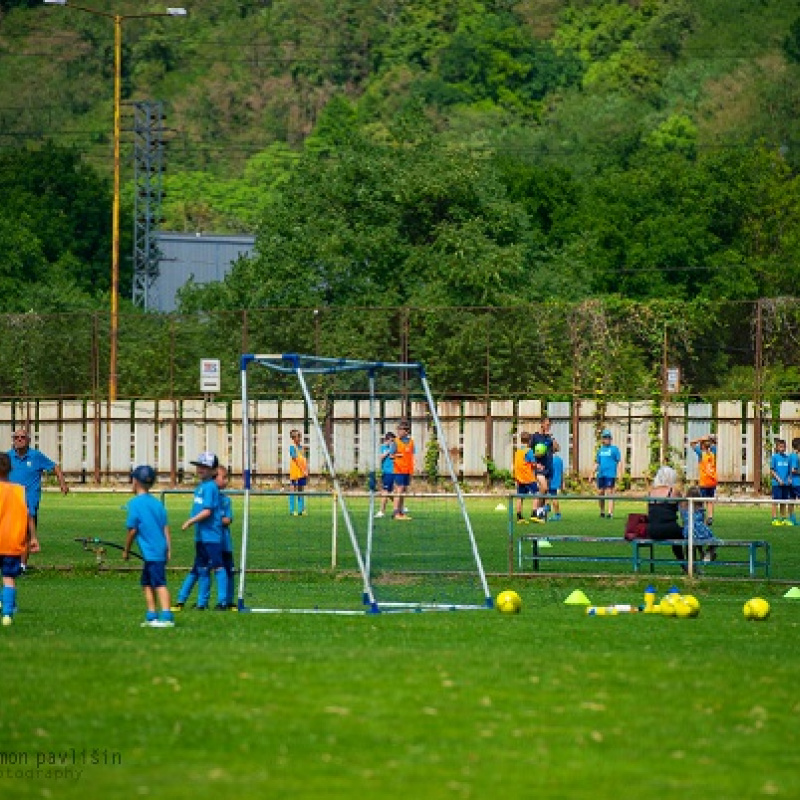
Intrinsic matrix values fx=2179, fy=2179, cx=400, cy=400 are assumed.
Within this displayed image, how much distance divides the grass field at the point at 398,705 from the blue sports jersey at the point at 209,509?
847 millimetres

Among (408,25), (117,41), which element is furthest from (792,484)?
(408,25)

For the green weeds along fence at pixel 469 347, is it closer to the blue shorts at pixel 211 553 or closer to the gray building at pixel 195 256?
the blue shorts at pixel 211 553

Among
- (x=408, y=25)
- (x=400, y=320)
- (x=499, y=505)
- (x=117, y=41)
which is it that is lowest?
(x=499, y=505)

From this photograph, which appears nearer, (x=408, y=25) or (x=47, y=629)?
(x=47, y=629)

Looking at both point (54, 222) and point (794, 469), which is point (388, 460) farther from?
point (54, 222)

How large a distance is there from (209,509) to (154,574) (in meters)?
2.09

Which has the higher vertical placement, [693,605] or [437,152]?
[437,152]

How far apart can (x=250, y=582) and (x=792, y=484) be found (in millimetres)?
18223

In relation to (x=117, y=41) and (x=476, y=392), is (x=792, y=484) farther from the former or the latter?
(x=117, y=41)

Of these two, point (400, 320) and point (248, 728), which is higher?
point (400, 320)

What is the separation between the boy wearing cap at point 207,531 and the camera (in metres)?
22.0

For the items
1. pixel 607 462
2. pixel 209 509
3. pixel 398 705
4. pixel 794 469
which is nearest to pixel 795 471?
pixel 794 469

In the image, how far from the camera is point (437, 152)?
76.1 meters

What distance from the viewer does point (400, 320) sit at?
5859cm
